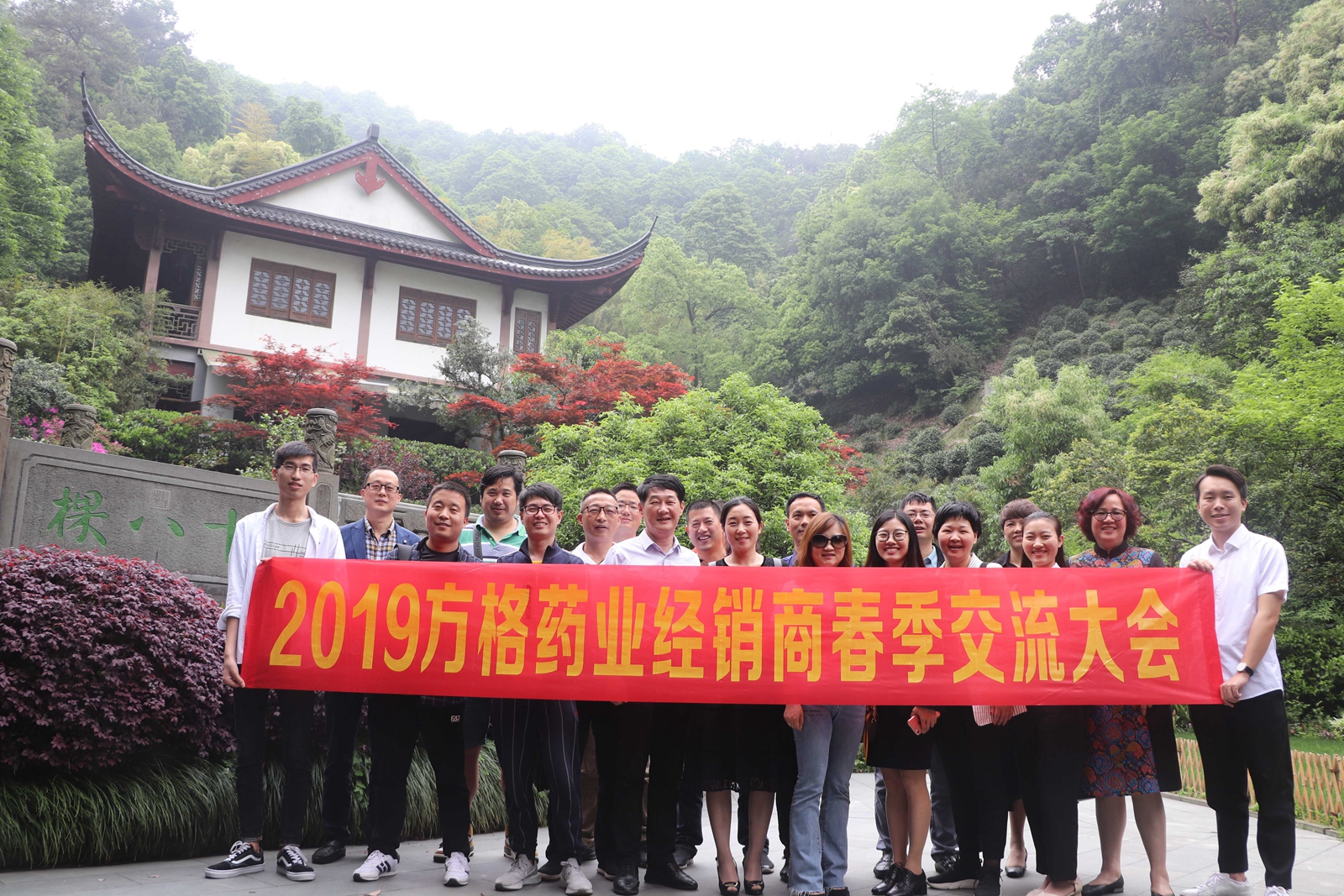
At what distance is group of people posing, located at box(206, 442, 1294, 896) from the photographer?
11.9 ft

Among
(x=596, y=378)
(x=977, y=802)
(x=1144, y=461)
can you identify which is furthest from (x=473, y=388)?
(x=977, y=802)

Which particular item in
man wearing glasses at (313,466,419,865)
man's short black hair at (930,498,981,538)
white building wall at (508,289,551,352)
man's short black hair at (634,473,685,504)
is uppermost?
white building wall at (508,289,551,352)

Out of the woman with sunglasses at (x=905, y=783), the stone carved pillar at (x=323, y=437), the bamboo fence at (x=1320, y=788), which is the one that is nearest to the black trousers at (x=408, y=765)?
the woman with sunglasses at (x=905, y=783)

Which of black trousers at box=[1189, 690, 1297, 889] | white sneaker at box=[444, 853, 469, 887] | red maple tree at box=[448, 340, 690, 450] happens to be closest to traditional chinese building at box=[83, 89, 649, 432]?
red maple tree at box=[448, 340, 690, 450]

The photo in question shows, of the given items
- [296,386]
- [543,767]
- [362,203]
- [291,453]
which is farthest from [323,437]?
[362,203]

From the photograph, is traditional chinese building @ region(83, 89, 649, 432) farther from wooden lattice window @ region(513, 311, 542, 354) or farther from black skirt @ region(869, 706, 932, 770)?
black skirt @ region(869, 706, 932, 770)

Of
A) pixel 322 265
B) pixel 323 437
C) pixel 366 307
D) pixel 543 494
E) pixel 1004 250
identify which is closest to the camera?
pixel 543 494

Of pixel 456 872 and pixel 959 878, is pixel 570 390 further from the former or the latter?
pixel 959 878

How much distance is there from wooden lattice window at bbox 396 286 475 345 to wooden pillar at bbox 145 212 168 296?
4231 mm

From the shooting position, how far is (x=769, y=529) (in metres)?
10.0

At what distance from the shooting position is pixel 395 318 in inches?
694

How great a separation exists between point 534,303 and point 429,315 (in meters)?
2.29

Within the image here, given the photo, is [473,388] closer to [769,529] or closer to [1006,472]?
[769,529]

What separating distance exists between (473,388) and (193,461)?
4.74 metres
